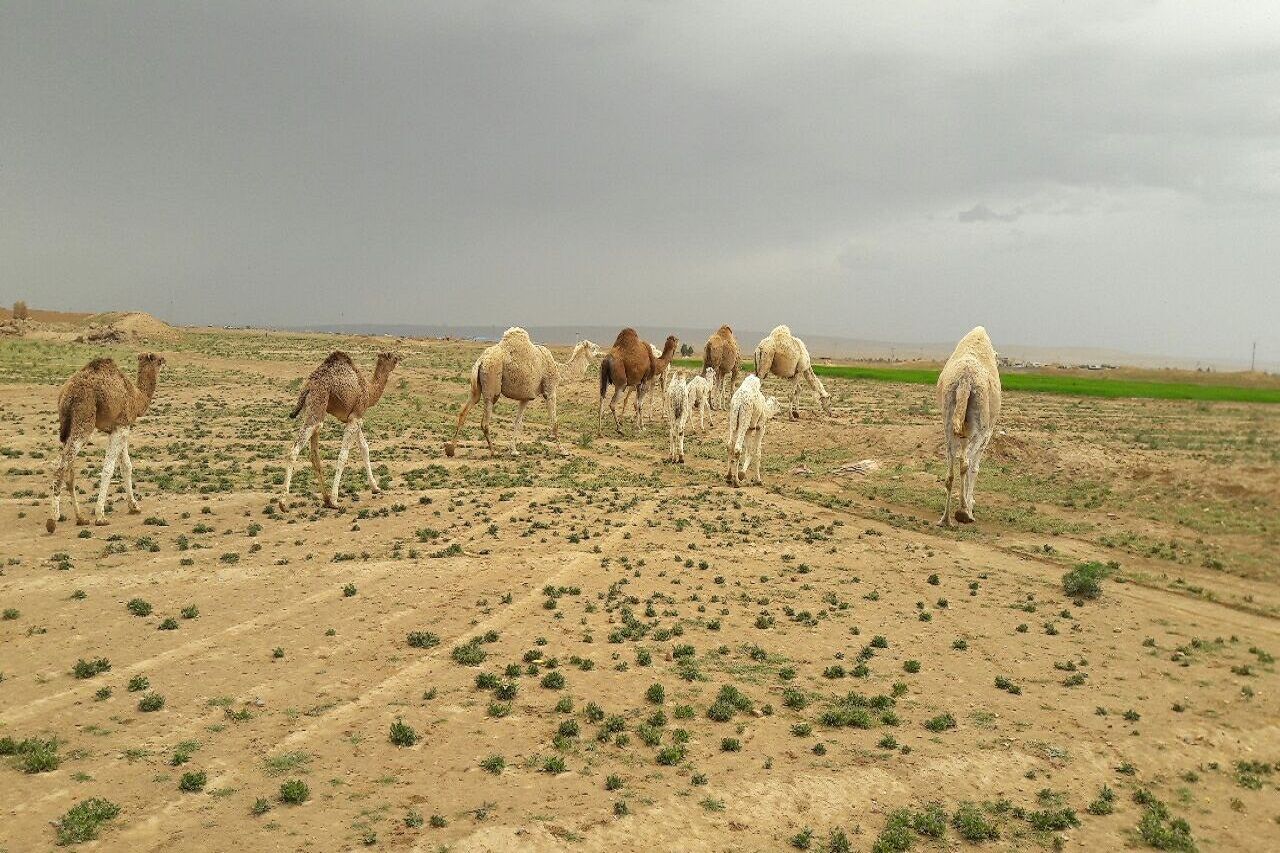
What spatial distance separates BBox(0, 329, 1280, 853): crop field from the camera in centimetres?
593

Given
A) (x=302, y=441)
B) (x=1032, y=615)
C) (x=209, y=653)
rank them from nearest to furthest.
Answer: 1. (x=209, y=653)
2. (x=1032, y=615)
3. (x=302, y=441)

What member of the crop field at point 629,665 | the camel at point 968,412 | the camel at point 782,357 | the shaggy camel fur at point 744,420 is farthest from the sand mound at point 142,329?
the camel at point 968,412

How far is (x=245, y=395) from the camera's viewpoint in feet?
105

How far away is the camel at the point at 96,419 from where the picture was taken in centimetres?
1224

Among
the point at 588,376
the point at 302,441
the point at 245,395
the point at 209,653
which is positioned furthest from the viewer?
the point at 588,376

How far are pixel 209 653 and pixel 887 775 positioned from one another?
23.6 ft

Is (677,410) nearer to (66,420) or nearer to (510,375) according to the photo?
(510,375)

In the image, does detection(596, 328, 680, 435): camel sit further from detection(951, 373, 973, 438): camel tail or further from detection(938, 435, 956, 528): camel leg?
detection(951, 373, 973, 438): camel tail

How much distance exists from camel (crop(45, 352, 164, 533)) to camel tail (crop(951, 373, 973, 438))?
15.7 m

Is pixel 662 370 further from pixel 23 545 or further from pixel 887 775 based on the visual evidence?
pixel 887 775

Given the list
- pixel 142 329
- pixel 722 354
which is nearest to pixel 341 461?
pixel 722 354

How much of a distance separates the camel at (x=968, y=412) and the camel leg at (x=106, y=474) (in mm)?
15767

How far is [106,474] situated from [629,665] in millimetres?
10126

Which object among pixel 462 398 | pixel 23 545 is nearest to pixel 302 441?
pixel 23 545
